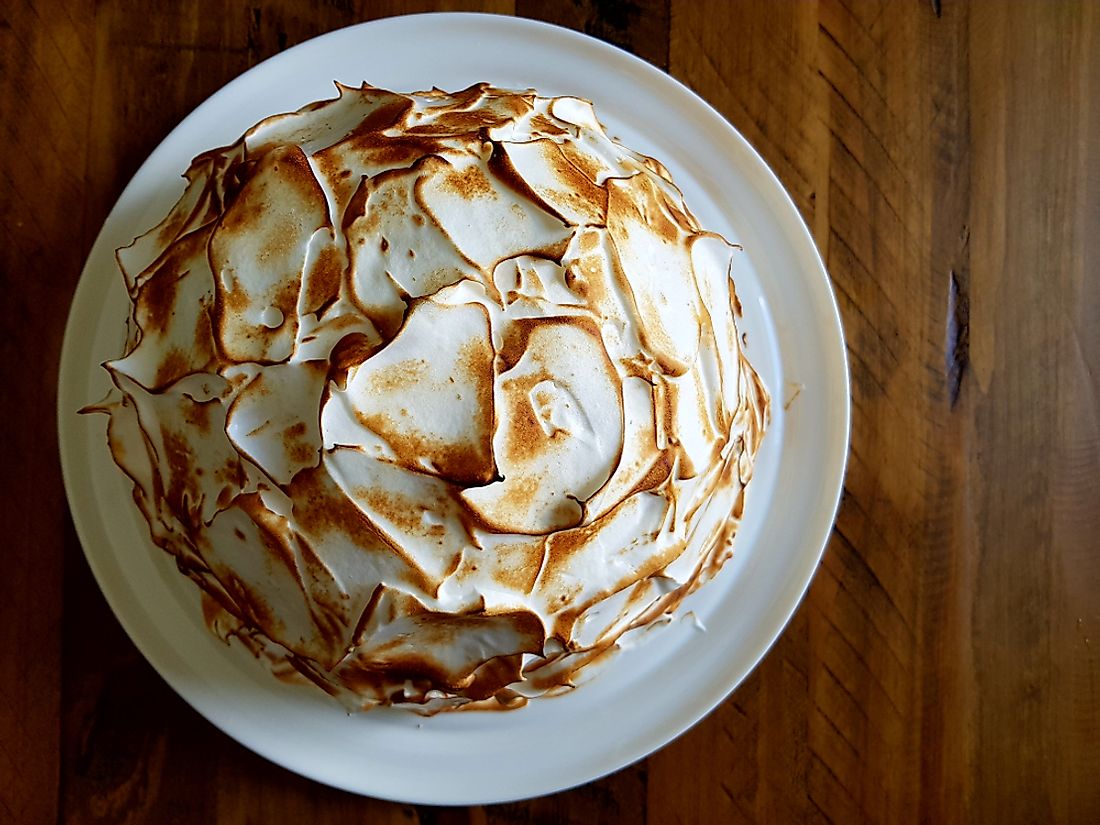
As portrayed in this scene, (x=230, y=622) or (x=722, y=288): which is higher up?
(x=722, y=288)

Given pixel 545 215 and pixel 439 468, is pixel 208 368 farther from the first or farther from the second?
A: pixel 545 215

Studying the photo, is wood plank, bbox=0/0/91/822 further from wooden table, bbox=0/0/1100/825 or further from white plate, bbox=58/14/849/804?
white plate, bbox=58/14/849/804

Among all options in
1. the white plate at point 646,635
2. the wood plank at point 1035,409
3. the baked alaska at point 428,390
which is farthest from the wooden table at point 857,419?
the baked alaska at point 428,390

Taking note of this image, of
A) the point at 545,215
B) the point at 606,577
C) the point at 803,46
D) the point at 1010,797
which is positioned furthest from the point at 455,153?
the point at 1010,797

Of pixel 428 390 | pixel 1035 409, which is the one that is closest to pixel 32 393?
pixel 428 390

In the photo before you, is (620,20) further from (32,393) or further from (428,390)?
(32,393)

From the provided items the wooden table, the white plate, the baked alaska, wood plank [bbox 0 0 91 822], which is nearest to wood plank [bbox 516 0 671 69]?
the wooden table
